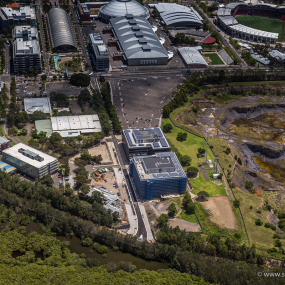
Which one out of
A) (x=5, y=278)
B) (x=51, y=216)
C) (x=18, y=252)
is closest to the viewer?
(x=5, y=278)

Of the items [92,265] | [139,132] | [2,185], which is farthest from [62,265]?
[139,132]

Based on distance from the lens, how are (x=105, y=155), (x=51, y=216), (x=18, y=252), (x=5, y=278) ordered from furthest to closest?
(x=105, y=155)
(x=51, y=216)
(x=18, y=252)
(x=5, y=278)

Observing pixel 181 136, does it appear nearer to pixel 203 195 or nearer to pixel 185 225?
pixel 203 195

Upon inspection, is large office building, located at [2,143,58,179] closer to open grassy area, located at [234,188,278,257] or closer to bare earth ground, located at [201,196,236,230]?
bare earth ground, located at [201,196,236,230]

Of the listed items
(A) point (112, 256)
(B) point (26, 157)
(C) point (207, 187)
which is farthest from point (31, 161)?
(C) point (207, 187)

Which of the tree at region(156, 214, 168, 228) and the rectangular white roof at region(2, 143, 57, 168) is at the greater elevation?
the rectangular white roof at region(2, 143, 57, 168)

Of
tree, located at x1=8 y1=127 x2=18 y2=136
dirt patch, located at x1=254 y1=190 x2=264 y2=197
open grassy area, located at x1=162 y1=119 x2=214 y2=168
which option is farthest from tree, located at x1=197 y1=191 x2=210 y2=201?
tree, located at x1=8 y1=127 x2=18 y2=136

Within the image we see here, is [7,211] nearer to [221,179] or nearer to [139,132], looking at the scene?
[139,132]
